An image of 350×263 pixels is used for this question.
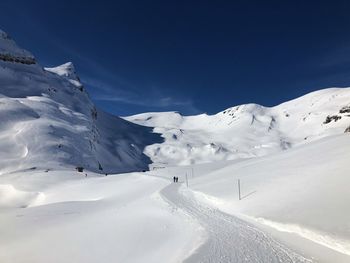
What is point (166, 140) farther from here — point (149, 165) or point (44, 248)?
point (44, 248)

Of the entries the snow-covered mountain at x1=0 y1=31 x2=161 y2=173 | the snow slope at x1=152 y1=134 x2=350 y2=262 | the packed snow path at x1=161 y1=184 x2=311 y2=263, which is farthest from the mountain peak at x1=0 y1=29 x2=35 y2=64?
the packed snow path at x1=161 y1=184 x2=311 y2=263

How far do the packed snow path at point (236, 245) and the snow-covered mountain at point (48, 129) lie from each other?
61.1 m

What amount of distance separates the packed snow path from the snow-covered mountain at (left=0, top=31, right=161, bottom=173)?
2404 inches

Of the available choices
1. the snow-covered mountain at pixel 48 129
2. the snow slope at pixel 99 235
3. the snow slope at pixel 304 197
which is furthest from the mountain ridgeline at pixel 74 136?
the snow slope at pixel 99 235

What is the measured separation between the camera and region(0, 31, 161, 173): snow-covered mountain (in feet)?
252

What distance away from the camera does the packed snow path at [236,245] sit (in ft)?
29.2

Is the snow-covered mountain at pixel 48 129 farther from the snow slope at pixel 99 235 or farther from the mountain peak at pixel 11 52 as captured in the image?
the snow slope at pixel 99 235

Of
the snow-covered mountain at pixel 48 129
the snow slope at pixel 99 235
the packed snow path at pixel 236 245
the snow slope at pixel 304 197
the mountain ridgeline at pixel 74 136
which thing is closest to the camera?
the packed snow path at pixel 236 245

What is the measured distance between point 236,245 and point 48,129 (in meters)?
85.6

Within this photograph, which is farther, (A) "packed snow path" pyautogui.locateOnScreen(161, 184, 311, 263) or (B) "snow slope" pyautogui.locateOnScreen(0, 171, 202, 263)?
(B) "snow slope" pyautogui.locateOnScreen(0, 171, 202, 263)

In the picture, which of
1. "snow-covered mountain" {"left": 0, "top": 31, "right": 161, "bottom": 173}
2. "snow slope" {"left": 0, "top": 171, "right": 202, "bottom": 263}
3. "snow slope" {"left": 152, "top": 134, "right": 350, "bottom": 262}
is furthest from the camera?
"snow-covered mountain" {"left": 0, "top": 31, "right": 161, "bottom": 173}

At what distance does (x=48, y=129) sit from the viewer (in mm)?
88625

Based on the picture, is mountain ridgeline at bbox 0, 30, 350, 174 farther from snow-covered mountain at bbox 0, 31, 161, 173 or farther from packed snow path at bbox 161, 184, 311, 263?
packed snow path at bbox 161, 184, 311, 263

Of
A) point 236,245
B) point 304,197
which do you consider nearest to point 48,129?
point 304,197
